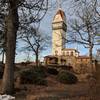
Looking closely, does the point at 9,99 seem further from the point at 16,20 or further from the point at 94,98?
the point at 16,20

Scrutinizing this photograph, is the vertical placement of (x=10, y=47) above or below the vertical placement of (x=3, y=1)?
below

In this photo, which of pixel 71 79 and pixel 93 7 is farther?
pixel 71 79

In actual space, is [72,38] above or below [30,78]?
above

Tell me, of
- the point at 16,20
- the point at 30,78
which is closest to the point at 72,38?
the point at 30,78

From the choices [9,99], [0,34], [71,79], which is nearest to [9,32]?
[9,99]

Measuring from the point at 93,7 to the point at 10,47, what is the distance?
785cm

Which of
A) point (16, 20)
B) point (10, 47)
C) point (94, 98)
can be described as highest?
point (16, 20)

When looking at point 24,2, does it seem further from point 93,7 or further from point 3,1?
point 93,7

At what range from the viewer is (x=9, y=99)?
47.3 ft

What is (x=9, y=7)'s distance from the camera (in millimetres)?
20766

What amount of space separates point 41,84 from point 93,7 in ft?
55.4

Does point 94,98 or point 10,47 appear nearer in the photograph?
point 94,98

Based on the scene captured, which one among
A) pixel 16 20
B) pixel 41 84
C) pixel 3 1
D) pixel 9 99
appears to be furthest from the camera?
pixel 41 84

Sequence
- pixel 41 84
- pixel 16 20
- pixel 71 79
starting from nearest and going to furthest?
pixel 16 20 < pixel 41 84 < pixel 71 79
